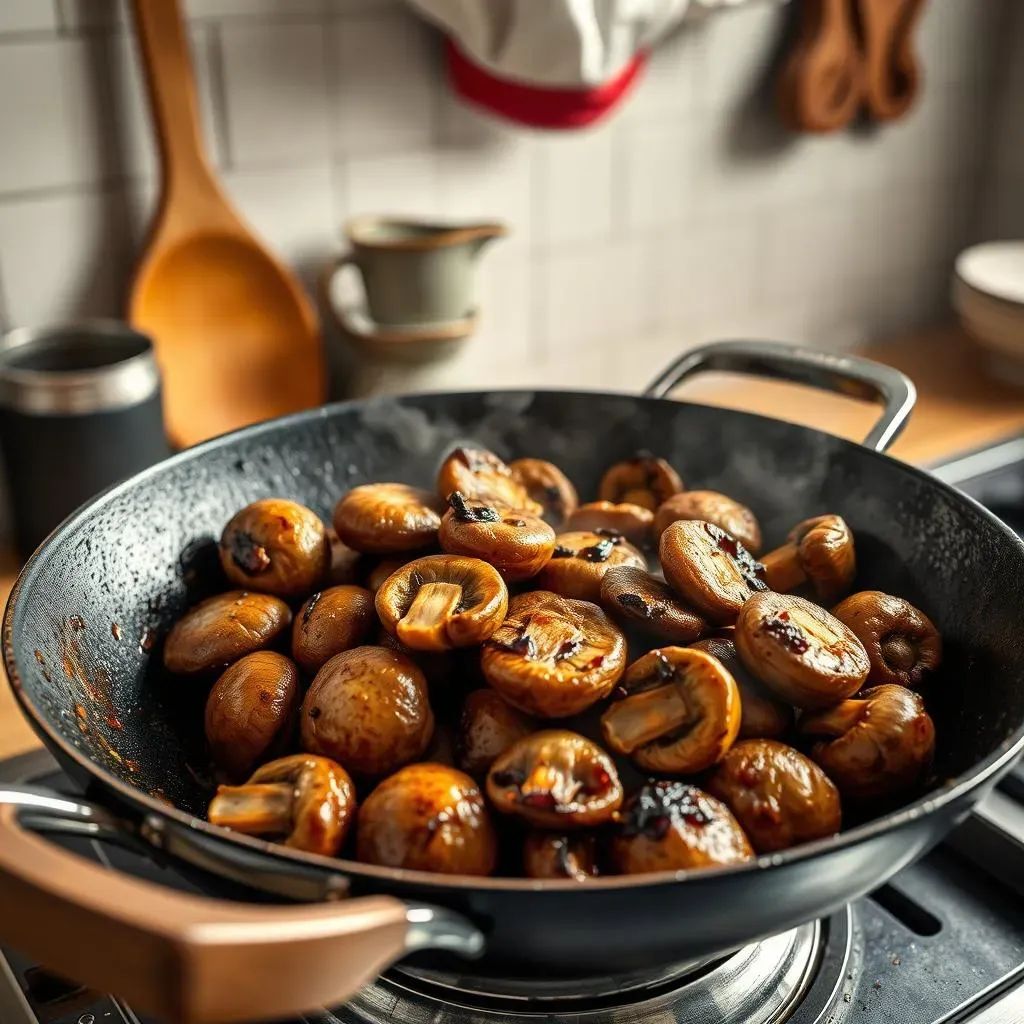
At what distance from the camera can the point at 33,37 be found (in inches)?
42.1

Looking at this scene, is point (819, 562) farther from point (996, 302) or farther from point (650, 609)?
point (996, 302)

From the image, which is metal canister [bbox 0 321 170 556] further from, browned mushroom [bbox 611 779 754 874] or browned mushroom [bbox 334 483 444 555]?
browned mushroom [bbox 611 779 754 874]

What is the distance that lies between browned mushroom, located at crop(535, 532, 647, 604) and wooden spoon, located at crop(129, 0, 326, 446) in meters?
0.61

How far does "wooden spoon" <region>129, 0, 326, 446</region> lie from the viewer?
1130 mm

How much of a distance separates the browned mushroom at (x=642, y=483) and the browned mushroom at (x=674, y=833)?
1.25 feet

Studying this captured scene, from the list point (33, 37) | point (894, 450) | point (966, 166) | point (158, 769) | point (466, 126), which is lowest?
point (894, 450)

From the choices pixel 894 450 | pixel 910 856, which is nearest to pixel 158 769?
pixel 910 856

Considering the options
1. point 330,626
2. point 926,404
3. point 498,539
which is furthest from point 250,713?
point 926,404

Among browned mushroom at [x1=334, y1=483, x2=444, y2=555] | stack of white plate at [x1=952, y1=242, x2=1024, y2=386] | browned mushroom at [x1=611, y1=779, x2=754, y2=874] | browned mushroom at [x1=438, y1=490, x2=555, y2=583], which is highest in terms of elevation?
browned mushroom at [x1=438, y1=490, x2=555, y2=583]

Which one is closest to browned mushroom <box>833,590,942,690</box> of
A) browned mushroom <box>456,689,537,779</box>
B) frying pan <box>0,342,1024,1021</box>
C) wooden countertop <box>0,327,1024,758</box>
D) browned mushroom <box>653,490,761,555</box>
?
frying pan <box>0,342,1024,1021</box>

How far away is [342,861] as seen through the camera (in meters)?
0.48

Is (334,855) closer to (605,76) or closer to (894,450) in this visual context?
(605,76)

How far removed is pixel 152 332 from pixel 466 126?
17.8 inches

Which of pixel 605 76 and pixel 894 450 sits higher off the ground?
pixel 605 76
